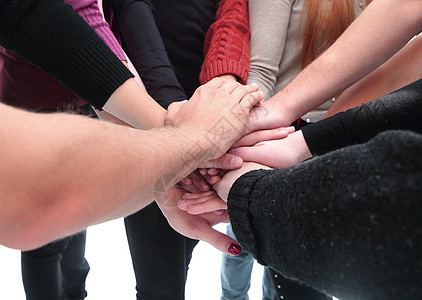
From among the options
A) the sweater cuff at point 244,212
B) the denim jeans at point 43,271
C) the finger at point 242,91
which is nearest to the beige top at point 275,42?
the finger at point 242,91

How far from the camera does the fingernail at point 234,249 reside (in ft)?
2.68

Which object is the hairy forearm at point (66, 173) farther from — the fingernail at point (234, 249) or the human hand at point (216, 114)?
the fingernail at point (234, 249)

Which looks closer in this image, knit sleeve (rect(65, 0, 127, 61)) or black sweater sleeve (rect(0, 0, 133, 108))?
black sweater sleeve (rect(0, 0, 133, 108))

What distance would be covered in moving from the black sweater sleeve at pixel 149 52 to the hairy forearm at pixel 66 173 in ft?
1.42

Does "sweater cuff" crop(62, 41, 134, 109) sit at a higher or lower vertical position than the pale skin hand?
higher

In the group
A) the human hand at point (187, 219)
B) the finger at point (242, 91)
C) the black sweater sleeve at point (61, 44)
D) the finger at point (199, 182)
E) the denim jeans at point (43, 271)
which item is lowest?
the denim jeans at point (43, 271)

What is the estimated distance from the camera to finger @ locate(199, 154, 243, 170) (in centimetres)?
82

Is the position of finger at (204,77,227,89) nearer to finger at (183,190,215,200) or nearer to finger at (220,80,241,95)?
finger at (220,80,241,95)

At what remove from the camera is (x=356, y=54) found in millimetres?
844

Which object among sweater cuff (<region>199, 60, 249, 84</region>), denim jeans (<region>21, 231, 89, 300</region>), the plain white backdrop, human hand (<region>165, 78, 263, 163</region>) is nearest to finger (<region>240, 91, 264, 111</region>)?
human hand (<region>165, 78, 263, 163</region>)

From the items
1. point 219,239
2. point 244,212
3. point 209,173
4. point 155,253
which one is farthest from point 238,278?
point 244,212

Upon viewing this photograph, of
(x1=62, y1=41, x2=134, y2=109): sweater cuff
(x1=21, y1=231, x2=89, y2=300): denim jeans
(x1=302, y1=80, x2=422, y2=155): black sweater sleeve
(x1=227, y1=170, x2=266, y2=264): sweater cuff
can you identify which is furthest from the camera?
(x1=21, y1=231, x2=89, y2=300): denim jeans

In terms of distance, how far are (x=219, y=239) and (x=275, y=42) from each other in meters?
0.55

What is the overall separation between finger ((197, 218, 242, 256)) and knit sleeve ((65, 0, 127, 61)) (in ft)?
1.63
